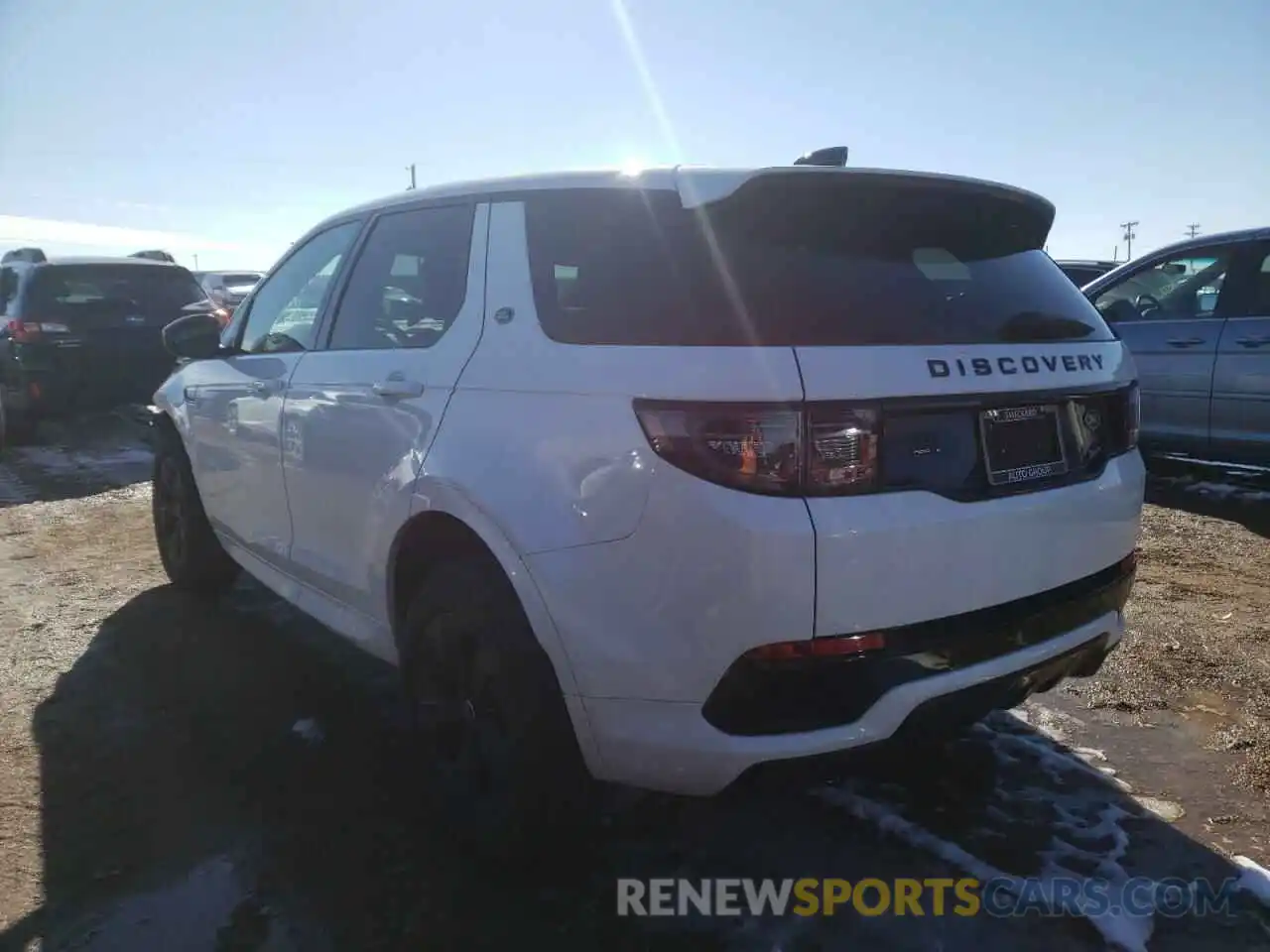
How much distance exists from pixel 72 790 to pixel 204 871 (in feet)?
2.44

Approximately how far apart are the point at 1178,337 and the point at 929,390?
17.8 ft

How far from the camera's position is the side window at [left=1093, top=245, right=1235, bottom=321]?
642 cm

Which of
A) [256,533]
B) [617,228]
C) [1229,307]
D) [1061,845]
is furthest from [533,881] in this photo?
[1229,307]

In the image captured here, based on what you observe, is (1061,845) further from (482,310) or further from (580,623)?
(482,310)

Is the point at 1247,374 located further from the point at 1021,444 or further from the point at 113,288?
the point at 113,288

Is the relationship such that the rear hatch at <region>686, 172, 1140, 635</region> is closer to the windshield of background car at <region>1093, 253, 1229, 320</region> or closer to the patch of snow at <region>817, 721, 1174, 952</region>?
the patch of snow at <region>817, 721, 1174, 952</region>

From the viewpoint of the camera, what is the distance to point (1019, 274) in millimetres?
2604

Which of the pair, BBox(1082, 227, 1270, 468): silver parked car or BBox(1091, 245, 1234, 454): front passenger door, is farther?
BBox(1091, 245, 1234, 454): front passenger door

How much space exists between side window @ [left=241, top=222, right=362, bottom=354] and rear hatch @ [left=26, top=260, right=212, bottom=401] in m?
6.08

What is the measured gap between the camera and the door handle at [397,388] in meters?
2.70

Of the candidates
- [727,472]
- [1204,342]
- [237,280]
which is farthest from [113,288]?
[237,280]

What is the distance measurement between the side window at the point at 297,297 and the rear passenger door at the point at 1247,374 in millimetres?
5448

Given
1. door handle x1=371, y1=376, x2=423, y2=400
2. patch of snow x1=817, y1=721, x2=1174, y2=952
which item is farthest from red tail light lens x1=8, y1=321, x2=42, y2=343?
patch of snow x1=817, y1=721, x2=1174, y2=952

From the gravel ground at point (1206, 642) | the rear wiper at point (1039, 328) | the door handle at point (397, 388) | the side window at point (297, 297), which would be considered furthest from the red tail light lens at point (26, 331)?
the rear wiper at point (1039, 328)
